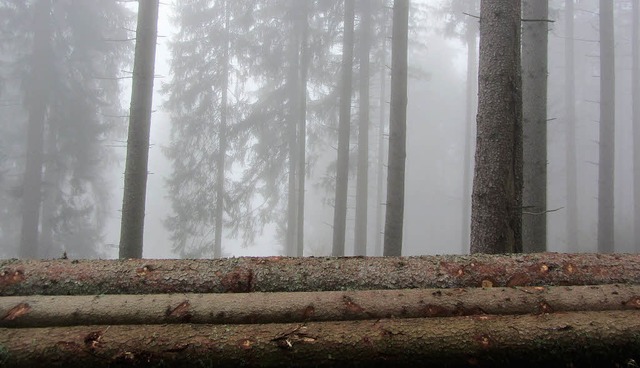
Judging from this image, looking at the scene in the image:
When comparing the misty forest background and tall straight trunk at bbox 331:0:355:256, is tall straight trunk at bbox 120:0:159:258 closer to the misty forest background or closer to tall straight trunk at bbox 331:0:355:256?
tall straight trunk at bbox 331:0:355:256

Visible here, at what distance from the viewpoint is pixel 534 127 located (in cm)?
812

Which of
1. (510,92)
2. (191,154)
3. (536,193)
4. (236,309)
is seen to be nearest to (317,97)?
(191,154)

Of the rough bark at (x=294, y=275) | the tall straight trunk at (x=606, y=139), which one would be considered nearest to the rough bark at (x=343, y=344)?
the rough bark at (x=294, y=275)

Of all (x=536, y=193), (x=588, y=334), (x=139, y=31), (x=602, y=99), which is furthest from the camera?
(x=602, y=99)

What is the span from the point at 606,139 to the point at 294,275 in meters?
A: 14.9

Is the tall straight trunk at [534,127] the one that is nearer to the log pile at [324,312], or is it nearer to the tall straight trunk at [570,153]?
the log pile at [324,312]

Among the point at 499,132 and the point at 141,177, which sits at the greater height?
the point at 499,132

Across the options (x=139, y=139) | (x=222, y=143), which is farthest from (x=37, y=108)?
(x=139, y=139)

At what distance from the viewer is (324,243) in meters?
37.8

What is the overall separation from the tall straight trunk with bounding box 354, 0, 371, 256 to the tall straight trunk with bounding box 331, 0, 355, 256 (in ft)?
8.27

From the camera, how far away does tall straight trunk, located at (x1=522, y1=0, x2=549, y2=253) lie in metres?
7.84

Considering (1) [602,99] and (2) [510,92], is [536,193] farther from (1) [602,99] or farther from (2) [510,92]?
(1) [602,99]

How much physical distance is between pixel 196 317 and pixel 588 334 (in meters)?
2.96

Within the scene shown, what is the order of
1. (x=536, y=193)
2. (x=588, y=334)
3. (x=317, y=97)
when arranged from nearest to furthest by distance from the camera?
(x=588, y=334) < (x=536, y=193) < (x=317, y=97)
